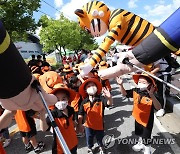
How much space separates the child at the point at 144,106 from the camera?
3258 millimetres

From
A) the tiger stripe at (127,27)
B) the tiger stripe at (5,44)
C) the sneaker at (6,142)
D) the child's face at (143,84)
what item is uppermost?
the tiger stripe at (127,27)

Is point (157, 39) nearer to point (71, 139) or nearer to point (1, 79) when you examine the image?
point (1, 79)

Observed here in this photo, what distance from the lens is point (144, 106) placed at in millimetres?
3371

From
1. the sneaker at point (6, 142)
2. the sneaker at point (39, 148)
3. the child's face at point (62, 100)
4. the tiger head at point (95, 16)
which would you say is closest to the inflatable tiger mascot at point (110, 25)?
the tiger head at point (95, 16)

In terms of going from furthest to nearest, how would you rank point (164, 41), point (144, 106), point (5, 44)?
point (144, 106) < point (164, 41) < point (5, 44)

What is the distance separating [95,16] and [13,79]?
2455mm

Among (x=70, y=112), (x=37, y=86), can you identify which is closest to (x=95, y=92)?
(x=70, y=112)

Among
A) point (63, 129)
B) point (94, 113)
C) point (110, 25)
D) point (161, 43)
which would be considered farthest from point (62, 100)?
point (161, 43)

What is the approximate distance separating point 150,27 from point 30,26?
11390 mm

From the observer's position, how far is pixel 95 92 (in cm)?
346

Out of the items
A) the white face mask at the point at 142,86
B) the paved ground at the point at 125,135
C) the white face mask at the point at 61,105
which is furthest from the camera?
the paved ground at the point at 125,135

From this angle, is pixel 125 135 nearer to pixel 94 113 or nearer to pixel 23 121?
pixel 94 113

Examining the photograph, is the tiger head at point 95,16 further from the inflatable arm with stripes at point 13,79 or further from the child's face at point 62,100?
the inflatable arm with stripes at point 13,79

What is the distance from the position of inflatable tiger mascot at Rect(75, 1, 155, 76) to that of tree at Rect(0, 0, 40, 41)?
9.14m
